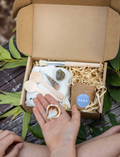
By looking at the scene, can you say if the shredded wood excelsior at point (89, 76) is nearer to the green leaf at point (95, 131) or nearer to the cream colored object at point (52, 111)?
the green leaf at point (95, 131)

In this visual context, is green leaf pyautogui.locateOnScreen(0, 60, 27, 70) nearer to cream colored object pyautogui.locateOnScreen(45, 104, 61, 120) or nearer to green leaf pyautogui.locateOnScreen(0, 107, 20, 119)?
green leaf pyautogui.locateOnScreen(0, 107, 20, 119)

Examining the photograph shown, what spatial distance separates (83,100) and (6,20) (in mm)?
1340

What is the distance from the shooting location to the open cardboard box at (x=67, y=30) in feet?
2.89

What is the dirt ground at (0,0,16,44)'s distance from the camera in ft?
5.34

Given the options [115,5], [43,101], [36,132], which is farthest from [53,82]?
[115,5]

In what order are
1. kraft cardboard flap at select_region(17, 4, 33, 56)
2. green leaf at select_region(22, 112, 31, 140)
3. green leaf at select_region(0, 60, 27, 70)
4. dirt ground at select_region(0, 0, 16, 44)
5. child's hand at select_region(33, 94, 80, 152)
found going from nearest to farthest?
child's hand at select_region(33, 94, 80, 152), kraft cardboard flap at select_region(17, 4, 33, 56), green leaf at select_region(22, 112, 31, 140), green leaf at select_region(0, 60, 27, 70), dirt ground at select_region(0, 0, 16, 44)

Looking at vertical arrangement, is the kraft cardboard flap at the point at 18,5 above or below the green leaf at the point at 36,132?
above

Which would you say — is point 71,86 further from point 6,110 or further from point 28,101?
point 6,110

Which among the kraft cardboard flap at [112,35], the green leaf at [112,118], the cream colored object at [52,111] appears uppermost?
the kraft cardboard flap at [112,35]

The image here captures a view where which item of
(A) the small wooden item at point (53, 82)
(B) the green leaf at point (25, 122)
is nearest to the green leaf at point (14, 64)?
(A) the small wooden item at point (53, 82)

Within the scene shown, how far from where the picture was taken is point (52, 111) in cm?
73

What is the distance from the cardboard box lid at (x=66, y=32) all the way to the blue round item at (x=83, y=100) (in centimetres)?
25

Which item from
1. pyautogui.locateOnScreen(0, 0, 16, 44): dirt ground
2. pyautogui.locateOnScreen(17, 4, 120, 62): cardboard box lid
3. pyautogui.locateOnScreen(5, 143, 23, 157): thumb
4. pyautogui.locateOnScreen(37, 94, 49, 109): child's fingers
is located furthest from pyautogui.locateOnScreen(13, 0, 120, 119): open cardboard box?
pyautogui.locateOnScreen(0, 0, 16, 44): dirt ground

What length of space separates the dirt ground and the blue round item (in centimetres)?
117
